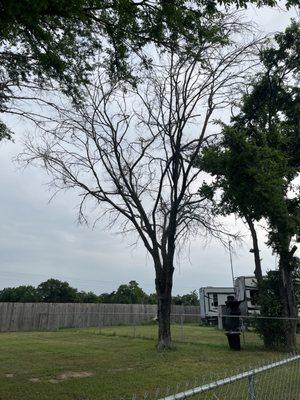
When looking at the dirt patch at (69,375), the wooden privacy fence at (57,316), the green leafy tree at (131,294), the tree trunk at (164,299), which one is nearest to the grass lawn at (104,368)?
the dirt patch at (69,375)

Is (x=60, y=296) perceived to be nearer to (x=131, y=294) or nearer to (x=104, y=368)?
(x=131, y=294)

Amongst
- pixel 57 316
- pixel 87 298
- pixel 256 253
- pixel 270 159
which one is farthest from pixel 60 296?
pixel 270 159

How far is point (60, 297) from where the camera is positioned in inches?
2542

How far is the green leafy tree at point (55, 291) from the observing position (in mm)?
64562

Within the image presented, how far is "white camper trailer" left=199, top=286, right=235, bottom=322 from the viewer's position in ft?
115

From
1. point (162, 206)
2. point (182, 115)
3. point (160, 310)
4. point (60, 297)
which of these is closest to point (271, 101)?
point (182, 115)

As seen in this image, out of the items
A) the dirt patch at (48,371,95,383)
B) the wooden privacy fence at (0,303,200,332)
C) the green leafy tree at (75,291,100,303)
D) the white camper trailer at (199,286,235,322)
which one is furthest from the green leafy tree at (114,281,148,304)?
the dirt patch at (48,371,95,383)

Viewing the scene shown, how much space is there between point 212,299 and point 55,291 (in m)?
35.5

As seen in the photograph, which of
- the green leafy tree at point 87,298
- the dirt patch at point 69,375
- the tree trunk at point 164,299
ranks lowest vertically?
the dirt patch at point 69,375

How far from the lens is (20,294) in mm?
63375

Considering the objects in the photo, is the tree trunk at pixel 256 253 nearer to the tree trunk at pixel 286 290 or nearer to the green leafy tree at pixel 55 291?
the tree trunk at pixel 286 290

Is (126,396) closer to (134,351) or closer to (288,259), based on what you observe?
(134,351)

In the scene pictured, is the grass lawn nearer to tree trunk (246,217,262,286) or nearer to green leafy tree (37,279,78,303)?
tree trunk (246,217,262,286)

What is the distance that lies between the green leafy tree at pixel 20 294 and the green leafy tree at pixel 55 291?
893mm
